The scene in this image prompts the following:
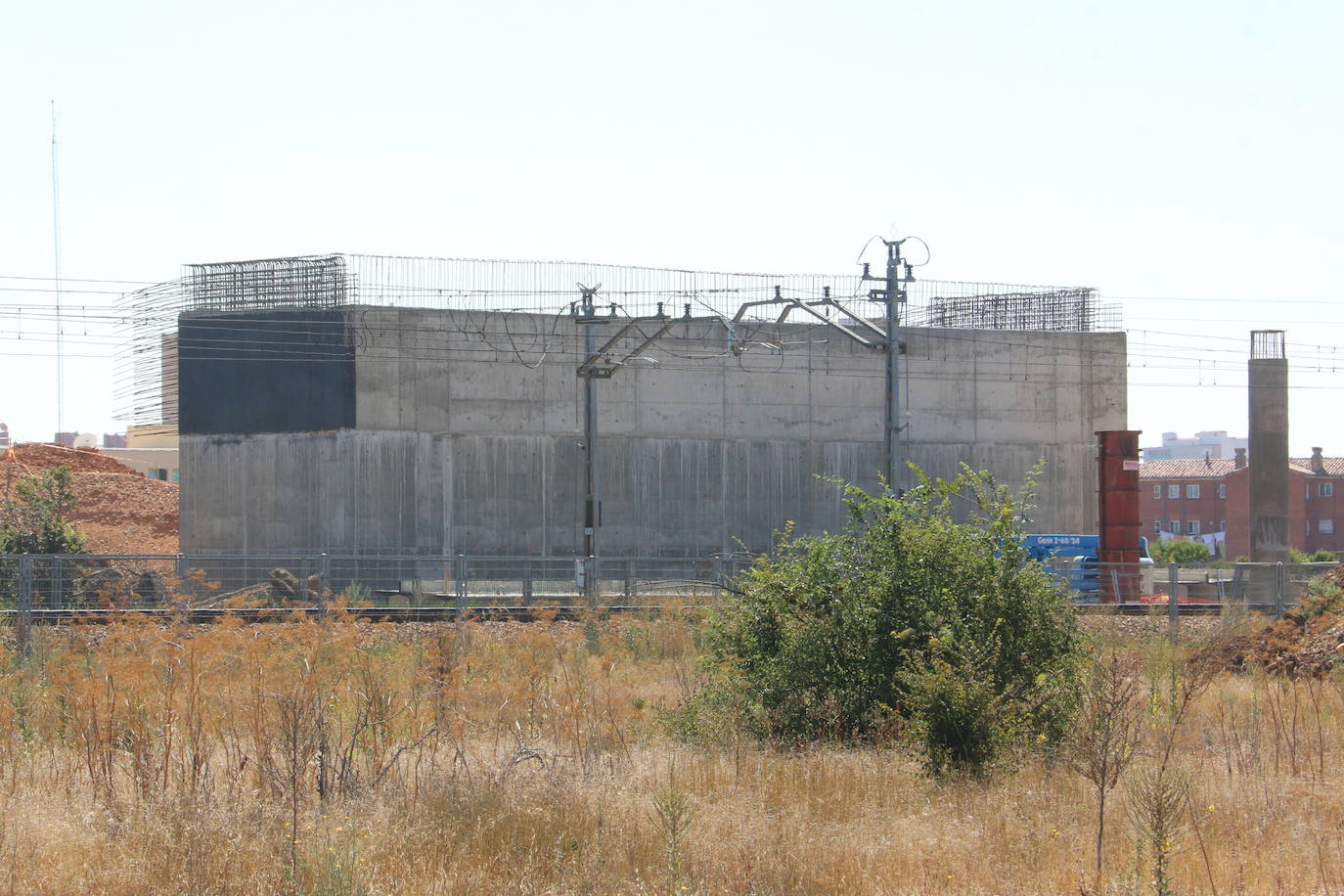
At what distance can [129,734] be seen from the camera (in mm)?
10445

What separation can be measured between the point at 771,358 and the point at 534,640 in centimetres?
2905

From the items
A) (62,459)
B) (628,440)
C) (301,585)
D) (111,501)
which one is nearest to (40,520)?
(301,585)

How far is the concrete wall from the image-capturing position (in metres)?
40.5

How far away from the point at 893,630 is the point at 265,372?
Answer: 106 ft

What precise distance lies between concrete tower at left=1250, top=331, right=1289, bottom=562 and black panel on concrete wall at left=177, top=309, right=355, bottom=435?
35.9 metres

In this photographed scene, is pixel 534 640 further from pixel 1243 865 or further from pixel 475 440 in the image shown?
pixel 475 440

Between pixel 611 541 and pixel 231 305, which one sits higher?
pixel 231 305

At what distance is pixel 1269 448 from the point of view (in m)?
53.6

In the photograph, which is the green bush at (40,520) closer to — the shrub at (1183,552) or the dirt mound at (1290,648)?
the dirt mound at (1290,648)

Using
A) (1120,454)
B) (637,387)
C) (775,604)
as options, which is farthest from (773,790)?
(637,387)

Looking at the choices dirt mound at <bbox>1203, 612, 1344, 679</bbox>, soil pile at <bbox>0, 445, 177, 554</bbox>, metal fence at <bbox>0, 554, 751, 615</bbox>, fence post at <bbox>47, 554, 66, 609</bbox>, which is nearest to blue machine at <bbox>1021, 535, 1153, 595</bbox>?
metal fence at <bbox>0, 554, 751, 615</bbox>

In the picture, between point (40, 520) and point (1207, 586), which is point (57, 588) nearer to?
point (40, 520)

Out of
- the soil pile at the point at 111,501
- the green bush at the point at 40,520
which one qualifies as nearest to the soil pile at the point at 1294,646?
the green bush at the point at 40,520

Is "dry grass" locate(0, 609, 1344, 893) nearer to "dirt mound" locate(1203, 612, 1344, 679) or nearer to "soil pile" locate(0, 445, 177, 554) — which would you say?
"dirt mound" locate(1203, 612, 1344, 679)
